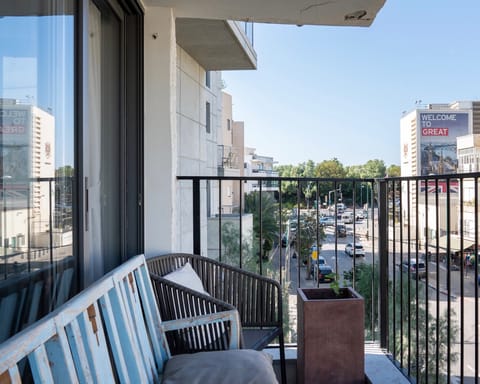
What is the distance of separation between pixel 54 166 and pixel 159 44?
133 centimetres

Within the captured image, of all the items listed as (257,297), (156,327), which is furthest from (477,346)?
(156,327)

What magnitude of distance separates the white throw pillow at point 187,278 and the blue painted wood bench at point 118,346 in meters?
0.39

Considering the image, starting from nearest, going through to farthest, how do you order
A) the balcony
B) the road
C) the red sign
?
the balcony → the road → the red sign

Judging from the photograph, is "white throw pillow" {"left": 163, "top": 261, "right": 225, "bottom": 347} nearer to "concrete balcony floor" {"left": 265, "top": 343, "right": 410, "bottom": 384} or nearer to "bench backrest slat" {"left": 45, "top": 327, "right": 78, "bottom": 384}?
"concrete balcony floor" {"left": 265, "top": 343, "right": 410, "bottom": 384}

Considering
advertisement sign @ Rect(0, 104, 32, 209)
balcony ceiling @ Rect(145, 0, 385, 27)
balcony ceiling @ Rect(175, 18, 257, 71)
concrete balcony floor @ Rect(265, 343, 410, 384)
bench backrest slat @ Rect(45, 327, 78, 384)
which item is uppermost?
balcony ceiling @ Rect(175, 18, 257, 71)

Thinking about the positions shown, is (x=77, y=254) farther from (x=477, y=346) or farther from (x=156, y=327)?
(x=477, y=346)

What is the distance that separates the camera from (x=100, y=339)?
3.45 feet

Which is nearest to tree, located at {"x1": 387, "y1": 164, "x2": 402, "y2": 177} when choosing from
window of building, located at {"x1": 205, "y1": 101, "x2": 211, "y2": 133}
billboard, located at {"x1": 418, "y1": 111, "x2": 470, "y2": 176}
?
window of building, located at {"x1": 205, "y1": 101, "x2": 211, "y2": 133}

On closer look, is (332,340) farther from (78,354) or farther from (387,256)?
(78,354)

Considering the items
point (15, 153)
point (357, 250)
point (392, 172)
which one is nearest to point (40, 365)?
point (15, 153)

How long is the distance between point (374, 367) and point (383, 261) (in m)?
0.62

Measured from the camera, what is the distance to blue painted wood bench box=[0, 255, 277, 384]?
79 centimetres

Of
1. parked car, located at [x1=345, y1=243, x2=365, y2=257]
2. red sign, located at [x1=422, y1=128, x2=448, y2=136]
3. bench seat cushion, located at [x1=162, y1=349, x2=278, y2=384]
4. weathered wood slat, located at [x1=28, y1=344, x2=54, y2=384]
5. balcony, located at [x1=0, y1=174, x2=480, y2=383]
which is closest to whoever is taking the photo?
weathered wood slat, located at [x1=28, y1=344, x2=54, y2=384]

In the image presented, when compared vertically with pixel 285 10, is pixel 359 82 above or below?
above
